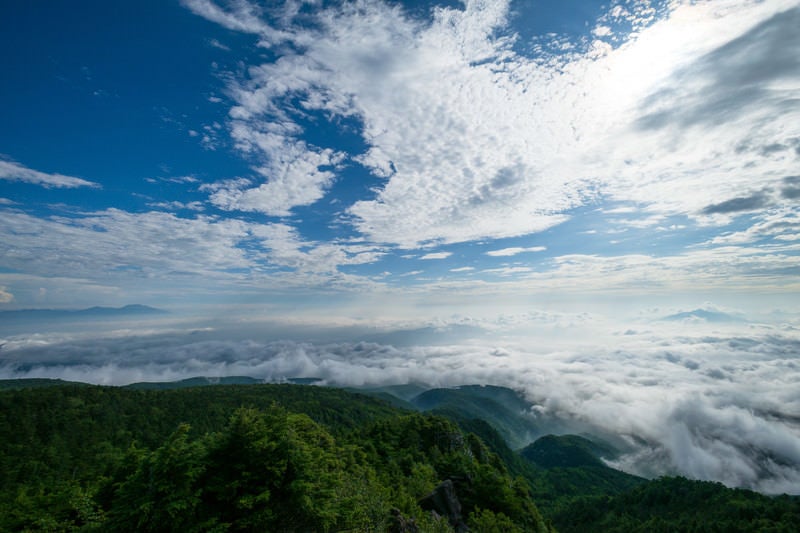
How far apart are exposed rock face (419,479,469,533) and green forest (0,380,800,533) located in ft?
0.55

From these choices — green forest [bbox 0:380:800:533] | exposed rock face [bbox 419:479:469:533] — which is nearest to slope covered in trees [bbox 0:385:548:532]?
green forest [bbox 0:380:800:533]

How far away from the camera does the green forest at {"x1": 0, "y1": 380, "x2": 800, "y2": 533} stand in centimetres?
1998

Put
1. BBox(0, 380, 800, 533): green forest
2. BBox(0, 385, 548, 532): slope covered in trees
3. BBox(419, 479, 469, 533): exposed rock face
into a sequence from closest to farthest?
BBox(0, 385, 548, 532): slope covered in trees, BBox(0, 380, 800, 533): green forest, BBox(419, 479, 469, 533): exposed rock face

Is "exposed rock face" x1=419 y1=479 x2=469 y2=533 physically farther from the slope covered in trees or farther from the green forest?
the slope covered in trees

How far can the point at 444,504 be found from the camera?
45.3 m


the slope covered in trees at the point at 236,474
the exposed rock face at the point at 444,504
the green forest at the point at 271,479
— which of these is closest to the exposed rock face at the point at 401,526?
the green forest at the point at 271,479

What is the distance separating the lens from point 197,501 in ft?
60.1

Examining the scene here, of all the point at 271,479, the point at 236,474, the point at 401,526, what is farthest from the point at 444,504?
the point at 236,474

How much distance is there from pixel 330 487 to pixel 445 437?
210 feet

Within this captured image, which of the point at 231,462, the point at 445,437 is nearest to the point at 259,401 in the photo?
the point at 445,437

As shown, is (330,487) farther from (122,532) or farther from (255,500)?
(122,532)

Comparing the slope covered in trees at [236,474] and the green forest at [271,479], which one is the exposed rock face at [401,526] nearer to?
the green forest at [271,479]

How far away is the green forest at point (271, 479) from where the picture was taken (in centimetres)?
1998

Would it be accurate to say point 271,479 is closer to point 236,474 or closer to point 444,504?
point 236,474
